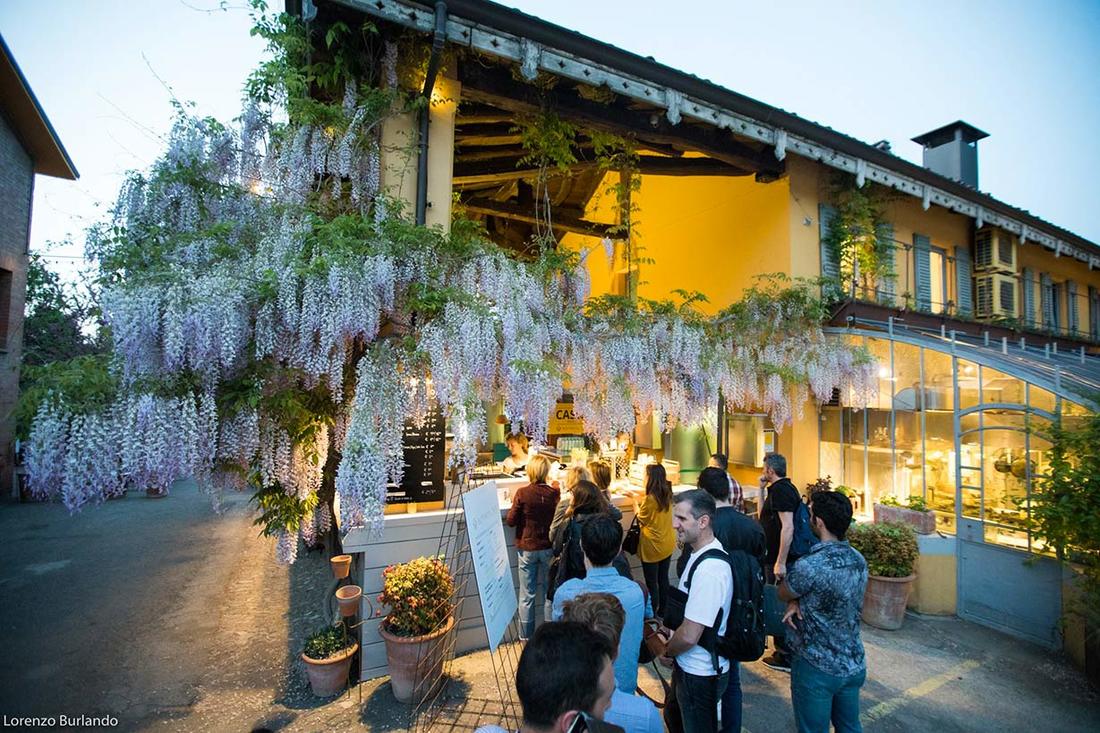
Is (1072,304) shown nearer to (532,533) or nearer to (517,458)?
(517,458)

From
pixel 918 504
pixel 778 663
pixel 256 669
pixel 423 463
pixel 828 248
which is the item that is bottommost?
pixel 256 669

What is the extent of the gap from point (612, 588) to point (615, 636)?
43 cm

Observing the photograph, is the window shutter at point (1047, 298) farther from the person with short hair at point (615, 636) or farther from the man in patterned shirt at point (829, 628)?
the person with short hair at point (615, 636)

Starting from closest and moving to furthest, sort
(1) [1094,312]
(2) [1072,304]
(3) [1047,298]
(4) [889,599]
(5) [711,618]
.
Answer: (5) [711,618], (4) [889,599], (3) [1047,298], (2) [1072,304], (1) [1094,312]

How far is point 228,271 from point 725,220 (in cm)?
734

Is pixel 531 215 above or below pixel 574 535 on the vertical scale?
above

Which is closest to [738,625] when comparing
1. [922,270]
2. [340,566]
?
[340,566]

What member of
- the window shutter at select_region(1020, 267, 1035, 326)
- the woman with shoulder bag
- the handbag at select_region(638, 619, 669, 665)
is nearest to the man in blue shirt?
the handbag at select_region(638, 619, 669, 665)

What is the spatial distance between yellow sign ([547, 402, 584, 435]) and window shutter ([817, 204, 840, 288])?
14.9 feet

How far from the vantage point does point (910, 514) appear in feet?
18.6

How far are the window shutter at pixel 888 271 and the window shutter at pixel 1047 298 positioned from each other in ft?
19.3

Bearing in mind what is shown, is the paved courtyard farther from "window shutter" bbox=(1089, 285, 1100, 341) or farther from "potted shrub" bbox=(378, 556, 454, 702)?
"window shutter" bbox=(1089, 285, 1100, 341)

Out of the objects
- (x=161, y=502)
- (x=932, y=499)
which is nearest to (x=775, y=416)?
(x=932, y=499)

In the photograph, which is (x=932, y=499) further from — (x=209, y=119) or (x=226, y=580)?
(x=226, y=580)
